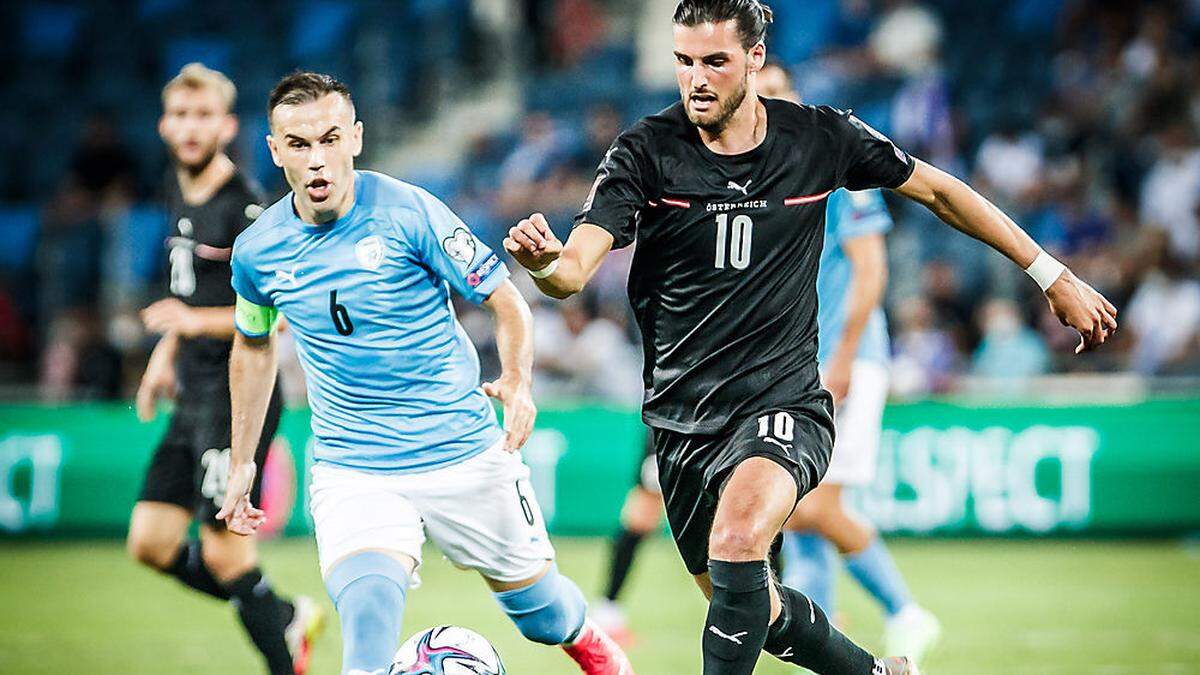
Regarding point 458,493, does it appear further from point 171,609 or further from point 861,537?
point 171,609

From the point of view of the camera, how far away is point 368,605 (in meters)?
5.31

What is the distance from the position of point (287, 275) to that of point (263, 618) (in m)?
1.95

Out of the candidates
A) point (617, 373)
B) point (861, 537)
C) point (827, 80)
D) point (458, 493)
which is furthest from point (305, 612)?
point (827, 80)

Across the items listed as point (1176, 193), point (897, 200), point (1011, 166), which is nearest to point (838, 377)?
point (897, 200)

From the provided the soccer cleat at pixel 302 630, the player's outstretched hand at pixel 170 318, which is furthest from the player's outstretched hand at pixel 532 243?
the soccer cleat at pixel 302 630

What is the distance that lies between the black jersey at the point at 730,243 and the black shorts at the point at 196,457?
226 centimetres

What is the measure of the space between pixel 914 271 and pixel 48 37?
11.1 meters

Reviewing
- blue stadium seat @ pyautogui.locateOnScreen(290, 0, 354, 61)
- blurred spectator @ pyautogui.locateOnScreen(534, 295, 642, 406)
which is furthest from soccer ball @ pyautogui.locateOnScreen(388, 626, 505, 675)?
blue stadium seat @ pyautogui.locateOnScreen(290, 0, 354, 61)

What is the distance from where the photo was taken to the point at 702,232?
5.54 metres

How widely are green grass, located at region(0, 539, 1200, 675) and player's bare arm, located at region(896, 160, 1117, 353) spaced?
9.41 ft

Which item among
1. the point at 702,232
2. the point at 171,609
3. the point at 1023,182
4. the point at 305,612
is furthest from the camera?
the point at 1023,182

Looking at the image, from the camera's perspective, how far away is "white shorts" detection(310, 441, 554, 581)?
5.58 metres

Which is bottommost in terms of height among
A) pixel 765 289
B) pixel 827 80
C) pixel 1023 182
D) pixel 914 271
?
pixel 765 289

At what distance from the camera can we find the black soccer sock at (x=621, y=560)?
29.4ft
